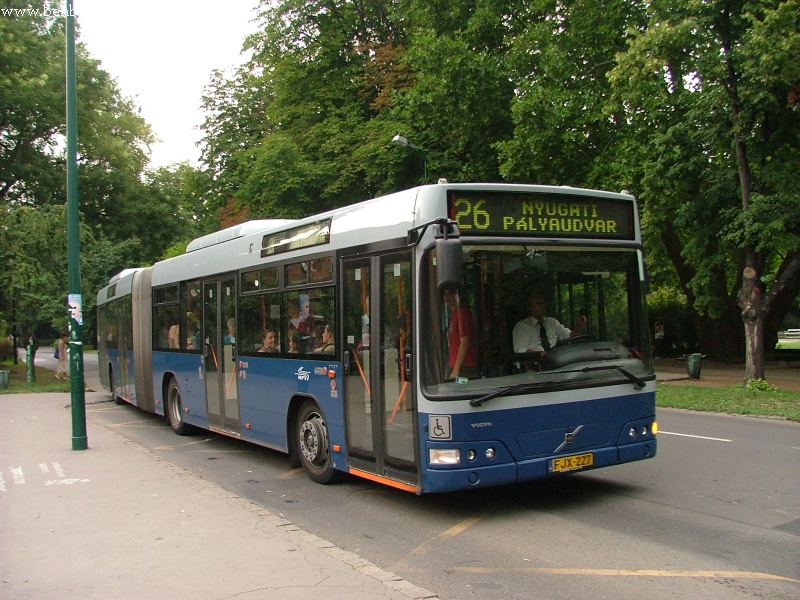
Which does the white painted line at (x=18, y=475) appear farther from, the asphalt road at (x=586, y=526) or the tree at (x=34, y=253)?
the tree at (x=34, y=253)

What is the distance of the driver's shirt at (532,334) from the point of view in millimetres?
7105

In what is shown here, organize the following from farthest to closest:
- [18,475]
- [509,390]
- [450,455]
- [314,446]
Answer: [18,475] < [314,446] < [509,390] < [450,455]

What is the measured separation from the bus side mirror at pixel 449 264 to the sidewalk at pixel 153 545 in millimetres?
2213

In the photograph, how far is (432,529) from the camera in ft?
23.4

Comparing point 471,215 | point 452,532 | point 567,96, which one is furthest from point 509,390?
point 567,96

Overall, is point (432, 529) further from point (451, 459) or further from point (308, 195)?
point (308, 195)

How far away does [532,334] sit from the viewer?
7.18 meters

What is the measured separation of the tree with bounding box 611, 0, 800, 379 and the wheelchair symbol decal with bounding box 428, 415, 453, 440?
44.1ft

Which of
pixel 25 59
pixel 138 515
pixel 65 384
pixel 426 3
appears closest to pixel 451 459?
pixel 138 515

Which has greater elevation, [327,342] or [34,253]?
[34,253]

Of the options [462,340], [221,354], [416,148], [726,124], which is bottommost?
[221,354]

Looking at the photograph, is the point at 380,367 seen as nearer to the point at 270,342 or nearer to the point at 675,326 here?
the point at 270,342

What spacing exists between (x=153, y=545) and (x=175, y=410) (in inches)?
311

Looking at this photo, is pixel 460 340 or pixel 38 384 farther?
pixel 38 384
